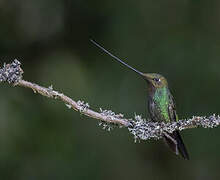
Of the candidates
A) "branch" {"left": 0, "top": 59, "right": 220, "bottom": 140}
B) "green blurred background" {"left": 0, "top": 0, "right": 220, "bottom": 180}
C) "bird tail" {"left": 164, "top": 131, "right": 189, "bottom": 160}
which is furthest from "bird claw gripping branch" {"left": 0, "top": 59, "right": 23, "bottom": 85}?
"green blurred background" {"left": 0, "top": 0, "right": 220, "bottom": 180}

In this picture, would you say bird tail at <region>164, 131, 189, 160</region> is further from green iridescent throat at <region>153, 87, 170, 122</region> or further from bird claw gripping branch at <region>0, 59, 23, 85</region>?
bird claw gripping branch at <region>0, 59, 23, 85</region>

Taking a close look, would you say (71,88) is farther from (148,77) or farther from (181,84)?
(148,77)

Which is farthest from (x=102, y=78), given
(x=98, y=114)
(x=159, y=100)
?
(x=98, y=114)

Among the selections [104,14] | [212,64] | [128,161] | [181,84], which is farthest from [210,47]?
[128,161]

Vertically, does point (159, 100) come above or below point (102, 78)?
below

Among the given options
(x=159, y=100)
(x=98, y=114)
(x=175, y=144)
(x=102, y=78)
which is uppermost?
(x=102, y=78)

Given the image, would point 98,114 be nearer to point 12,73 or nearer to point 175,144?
point 12,73
